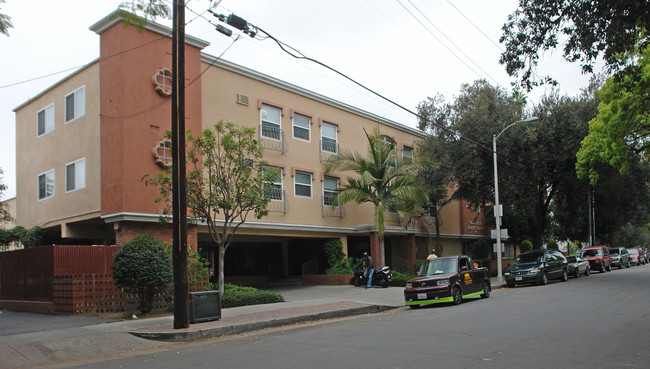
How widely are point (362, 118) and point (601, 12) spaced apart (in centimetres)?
2021

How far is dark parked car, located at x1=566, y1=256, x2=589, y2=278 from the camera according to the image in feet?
93.2

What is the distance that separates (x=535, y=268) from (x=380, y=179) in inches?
322

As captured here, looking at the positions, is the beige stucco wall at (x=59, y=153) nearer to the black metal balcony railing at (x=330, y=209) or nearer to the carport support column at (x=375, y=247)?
the black metal balcony railing at (x=330, y=209)

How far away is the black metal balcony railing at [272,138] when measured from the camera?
77.0 ft

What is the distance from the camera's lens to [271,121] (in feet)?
79.0

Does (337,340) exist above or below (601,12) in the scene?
below

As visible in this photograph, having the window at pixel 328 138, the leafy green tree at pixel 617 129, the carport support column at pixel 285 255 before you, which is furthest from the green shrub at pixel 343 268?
the leafy green tree at pixel 617 129

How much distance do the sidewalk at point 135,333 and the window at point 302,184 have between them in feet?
27.2

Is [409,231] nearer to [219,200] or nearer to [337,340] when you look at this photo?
[219,200]

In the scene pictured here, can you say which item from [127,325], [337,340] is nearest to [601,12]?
[337,340]

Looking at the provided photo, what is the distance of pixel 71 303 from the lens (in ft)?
50.4

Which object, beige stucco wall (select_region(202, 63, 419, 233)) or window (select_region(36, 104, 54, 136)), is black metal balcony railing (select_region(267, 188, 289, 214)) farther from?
window (select_region(36, 104, 54, 136))

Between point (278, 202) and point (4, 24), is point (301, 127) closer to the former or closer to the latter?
point (278, 202)

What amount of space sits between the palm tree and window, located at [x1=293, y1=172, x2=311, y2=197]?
1.11 meters
